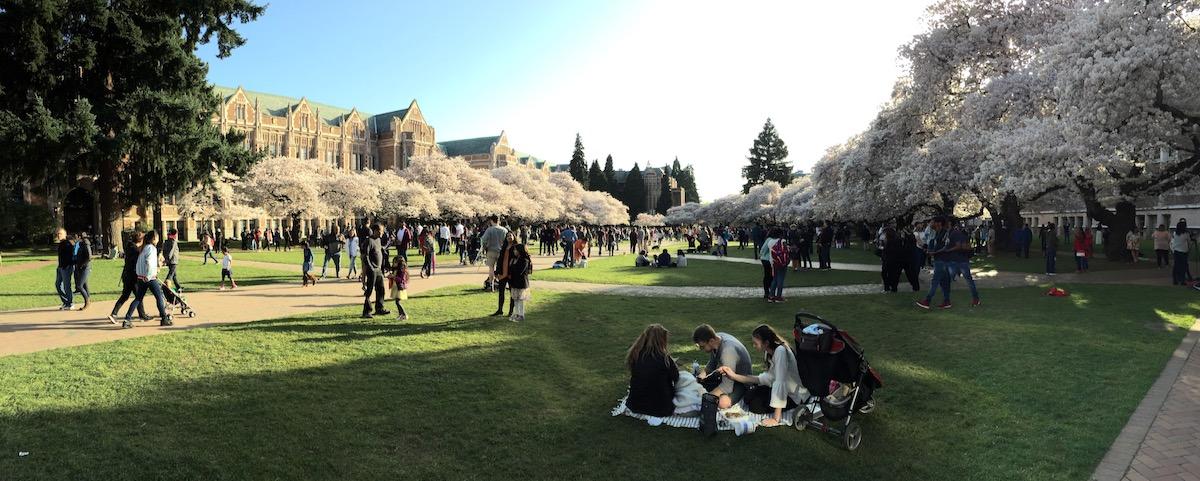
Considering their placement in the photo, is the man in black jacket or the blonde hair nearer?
the blonde hair

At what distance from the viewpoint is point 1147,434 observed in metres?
5.39

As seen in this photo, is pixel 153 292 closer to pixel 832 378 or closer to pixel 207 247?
pixel 832 378

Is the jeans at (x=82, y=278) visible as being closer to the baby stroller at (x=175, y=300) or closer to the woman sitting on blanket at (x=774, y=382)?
the baby stroller at (x=175, y=300)

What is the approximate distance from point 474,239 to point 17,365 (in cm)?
1821

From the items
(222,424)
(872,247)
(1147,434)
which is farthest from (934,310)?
(872,247)

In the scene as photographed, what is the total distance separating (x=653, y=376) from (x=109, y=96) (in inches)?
1302

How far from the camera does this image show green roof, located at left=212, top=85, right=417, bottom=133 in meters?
83.4

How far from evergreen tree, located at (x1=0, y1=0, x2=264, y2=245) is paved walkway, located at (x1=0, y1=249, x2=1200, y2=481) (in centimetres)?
573

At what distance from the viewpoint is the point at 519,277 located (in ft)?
36.8

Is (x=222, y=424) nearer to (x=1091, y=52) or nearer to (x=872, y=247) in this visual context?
(x=1091, y=52)

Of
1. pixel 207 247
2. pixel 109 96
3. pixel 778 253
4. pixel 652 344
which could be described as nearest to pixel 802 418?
pixel 652 344

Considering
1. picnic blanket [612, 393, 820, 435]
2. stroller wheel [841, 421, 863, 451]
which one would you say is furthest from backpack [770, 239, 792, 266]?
stroller wheel [841, 421, 863, 451]

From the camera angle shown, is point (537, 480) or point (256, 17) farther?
point (256, 17)

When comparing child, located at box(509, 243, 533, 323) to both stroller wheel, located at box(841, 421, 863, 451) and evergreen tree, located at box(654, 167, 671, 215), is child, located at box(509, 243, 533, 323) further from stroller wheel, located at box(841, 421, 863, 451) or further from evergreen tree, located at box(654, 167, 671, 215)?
evergreen tree, located at box(654, 167, 671, 215)
